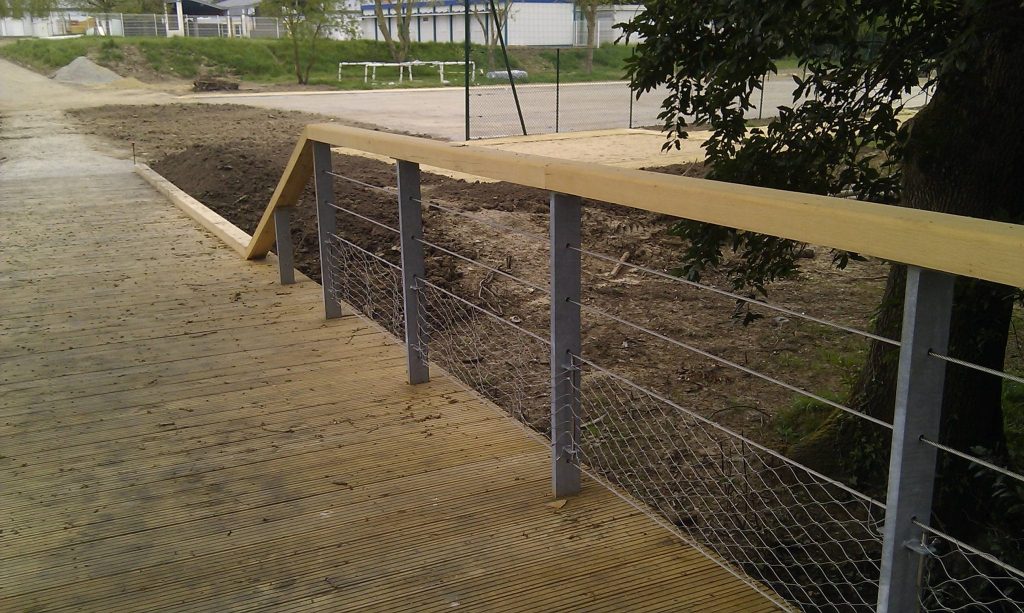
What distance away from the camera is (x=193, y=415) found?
4035 mm

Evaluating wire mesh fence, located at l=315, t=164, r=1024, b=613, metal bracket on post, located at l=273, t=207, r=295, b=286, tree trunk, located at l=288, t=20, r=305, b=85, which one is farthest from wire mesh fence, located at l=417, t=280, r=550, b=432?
tree trunk, located at l=288, t=20, r=305, b=85

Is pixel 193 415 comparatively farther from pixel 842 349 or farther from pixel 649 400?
pixel 842 349

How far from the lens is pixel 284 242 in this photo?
6.07m

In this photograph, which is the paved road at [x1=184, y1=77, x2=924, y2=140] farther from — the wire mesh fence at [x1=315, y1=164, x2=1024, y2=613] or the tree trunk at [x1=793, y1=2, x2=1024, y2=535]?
the tree trunk at [x1=793, y1=2, x2=1024, y2=535]

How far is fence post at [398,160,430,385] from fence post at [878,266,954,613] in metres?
2.53

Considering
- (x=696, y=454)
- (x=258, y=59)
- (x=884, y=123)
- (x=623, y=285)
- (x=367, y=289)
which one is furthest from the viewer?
(x=258, y=59)

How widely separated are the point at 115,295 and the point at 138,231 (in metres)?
2.26

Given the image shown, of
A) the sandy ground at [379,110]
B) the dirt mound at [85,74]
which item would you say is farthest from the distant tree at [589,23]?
the dirt mound at [85,74]

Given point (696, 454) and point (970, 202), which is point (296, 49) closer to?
point (696, 454)

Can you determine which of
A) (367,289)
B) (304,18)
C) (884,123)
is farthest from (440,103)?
(884,123)

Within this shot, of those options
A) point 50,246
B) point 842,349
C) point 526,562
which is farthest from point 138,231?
point 526,562

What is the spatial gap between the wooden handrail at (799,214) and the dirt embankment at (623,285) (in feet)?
3.34

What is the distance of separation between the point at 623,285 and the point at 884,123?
4.00 m

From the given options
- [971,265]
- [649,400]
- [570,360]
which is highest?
[971,265]
